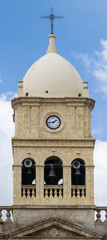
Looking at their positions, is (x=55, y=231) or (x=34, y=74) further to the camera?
(x=34, y=74)

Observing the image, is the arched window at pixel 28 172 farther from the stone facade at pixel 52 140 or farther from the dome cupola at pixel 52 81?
the dome cupola at pixel 52 81

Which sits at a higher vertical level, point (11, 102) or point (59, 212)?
point (11, 102)

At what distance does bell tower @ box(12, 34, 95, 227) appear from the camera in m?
52.2

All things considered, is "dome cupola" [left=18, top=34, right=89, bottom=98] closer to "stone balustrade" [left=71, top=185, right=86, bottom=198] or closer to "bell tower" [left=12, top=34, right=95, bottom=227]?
"bell tower" [left=12, top=34, right=95, bottom=227]

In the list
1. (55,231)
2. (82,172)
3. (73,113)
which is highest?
(73,113)

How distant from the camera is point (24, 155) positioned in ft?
174

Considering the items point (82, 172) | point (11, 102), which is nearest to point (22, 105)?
point (11, 102)

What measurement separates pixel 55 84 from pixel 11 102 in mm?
2814

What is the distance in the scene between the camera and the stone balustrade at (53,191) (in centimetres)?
5219

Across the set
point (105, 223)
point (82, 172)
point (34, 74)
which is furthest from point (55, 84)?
point (105, 223)

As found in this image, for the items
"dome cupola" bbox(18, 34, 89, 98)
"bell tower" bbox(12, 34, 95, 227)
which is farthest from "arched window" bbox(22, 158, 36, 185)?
"dome cupola" bbox(18, 34, 89, 98)

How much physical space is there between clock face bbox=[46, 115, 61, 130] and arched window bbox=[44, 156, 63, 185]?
6.04ft

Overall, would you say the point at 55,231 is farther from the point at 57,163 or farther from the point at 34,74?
the point at 34,74

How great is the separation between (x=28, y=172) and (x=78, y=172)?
9.41ft
